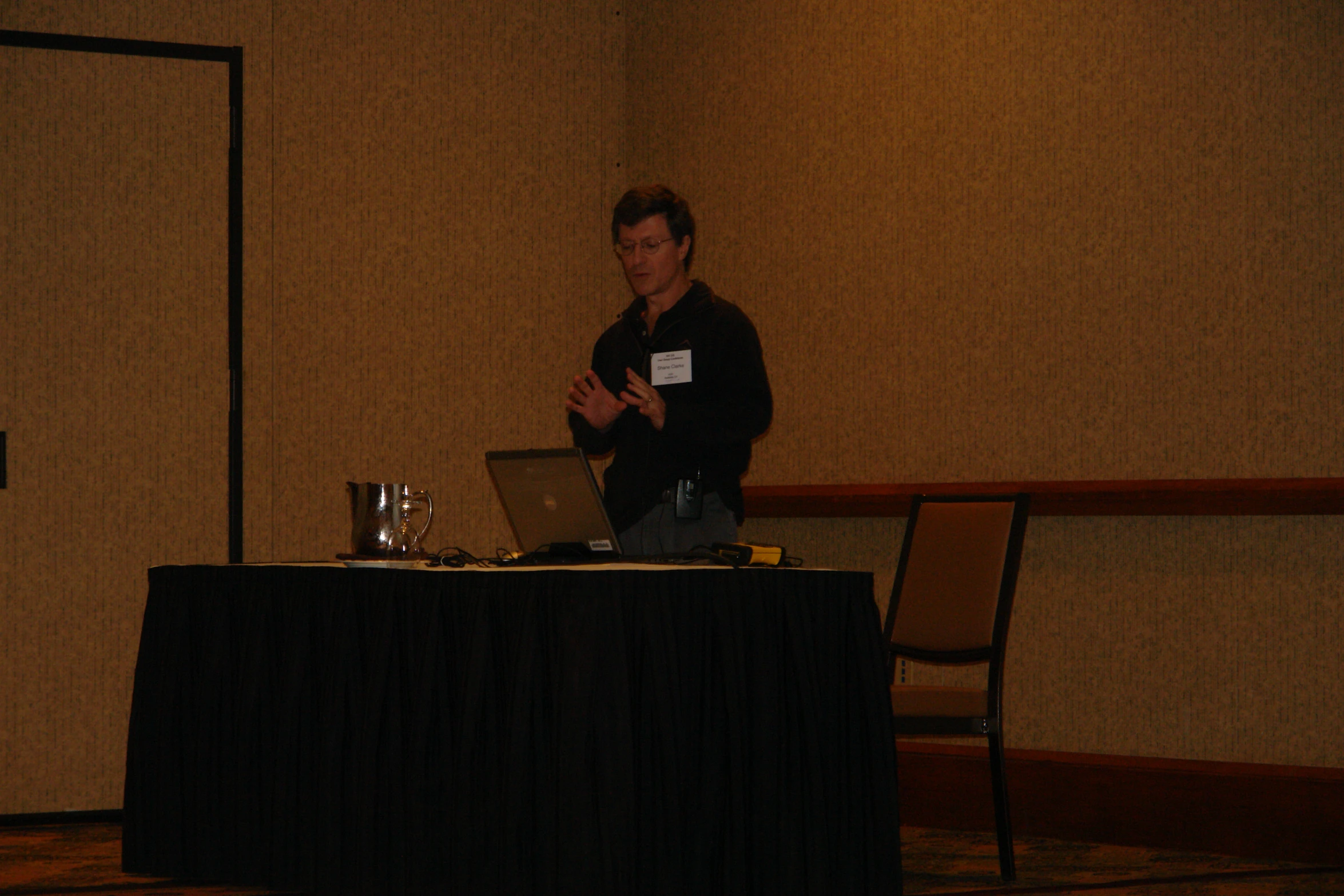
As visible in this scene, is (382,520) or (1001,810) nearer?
(382,520)

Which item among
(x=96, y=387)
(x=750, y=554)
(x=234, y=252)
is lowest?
(x=750, y=554)

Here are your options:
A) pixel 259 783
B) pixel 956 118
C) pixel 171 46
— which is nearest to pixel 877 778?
pixel 259 783

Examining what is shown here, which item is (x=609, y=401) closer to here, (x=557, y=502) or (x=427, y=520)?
(x=557, y=502)

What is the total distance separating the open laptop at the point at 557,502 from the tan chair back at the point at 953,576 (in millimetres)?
977

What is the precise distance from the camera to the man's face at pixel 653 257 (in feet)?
11.0

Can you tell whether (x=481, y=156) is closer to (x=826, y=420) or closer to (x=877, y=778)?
(x=826, y=420)

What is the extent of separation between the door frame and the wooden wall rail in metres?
1.65

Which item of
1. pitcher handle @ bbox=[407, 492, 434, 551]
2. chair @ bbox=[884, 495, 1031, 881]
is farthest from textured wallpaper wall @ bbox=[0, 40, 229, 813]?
chair @ bbox=[884, 495, 1031, 881]

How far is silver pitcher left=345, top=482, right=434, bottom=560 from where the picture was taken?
325cm

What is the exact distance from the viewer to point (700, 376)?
11.0 feet

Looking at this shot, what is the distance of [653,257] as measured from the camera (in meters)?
3.36

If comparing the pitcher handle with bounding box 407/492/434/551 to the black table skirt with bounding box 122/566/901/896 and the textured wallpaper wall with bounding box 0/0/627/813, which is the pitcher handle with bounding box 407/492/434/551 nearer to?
the black table skirt with bounding box 122/566/901/896

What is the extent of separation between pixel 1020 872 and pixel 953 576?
2.35ft

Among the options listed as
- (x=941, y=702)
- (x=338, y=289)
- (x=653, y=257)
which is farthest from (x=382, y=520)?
(x=338, y=289)
